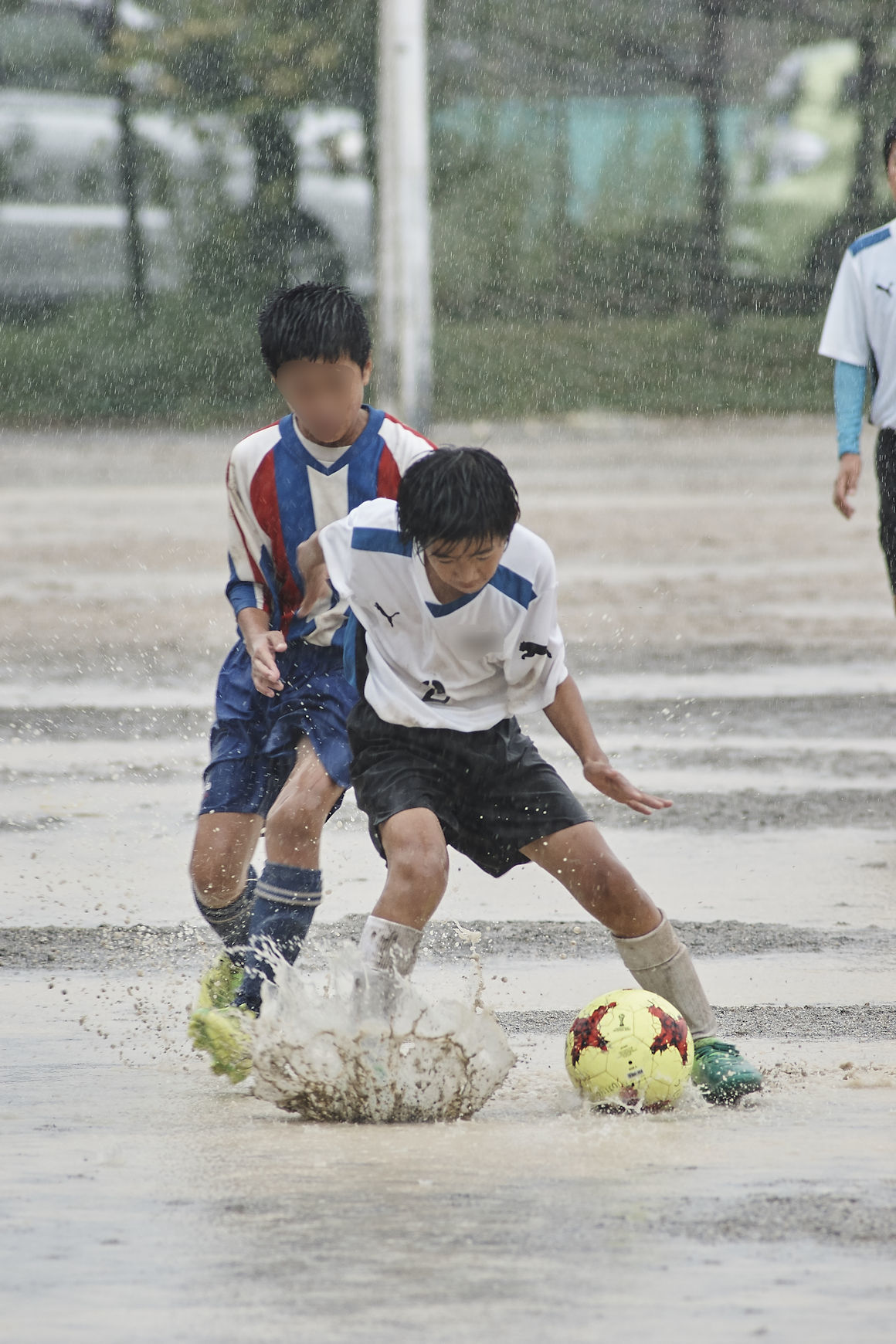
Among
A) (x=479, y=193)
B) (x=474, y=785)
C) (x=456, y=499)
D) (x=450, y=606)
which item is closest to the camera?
(x=456, y=499)

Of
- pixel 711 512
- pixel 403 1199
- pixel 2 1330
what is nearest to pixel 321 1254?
pixel 403 1199

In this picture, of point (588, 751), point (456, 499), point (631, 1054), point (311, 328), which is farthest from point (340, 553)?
point (631, 1054)

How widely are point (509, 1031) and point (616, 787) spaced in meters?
1.03

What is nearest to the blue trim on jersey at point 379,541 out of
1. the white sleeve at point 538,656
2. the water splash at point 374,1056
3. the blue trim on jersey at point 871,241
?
the white sleeve at point 538,656

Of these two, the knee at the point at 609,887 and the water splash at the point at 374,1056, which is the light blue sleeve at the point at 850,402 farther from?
the water splash at the point at 374,1056

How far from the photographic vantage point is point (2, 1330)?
2891 millimetres

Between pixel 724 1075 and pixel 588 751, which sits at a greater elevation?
pixel 588 751

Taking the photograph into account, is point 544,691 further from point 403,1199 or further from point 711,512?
point 711,512

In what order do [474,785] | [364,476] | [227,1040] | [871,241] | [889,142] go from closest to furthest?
[474,785]
[227,1040]
[364,476]
[889,142]
[871,241]

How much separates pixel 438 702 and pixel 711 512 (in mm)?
11876

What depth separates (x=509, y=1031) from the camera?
4.84 meters

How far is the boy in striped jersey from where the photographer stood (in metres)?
4.42

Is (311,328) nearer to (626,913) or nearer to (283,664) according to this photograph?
(283,664)

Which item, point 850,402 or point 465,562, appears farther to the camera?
point 850,402
